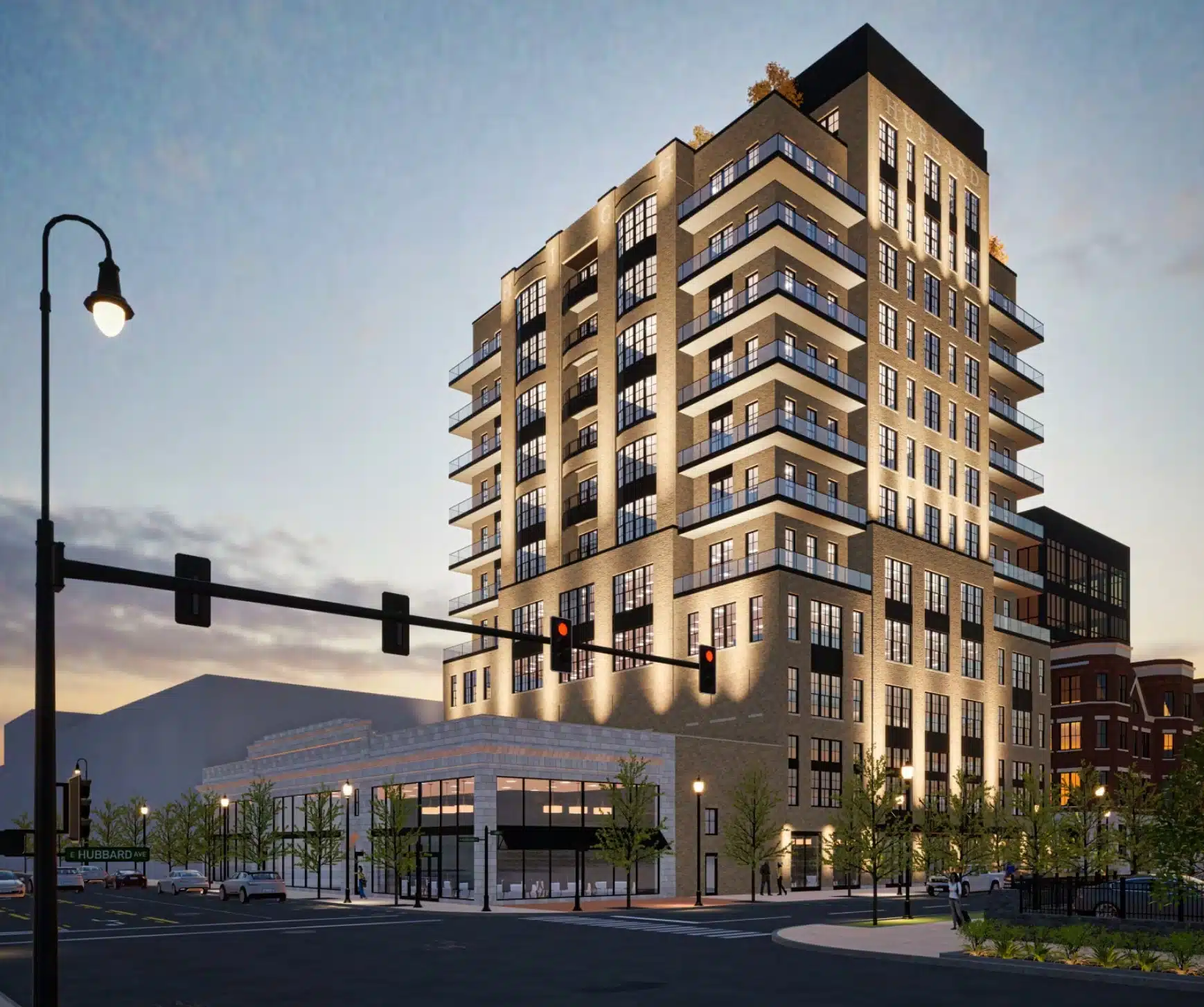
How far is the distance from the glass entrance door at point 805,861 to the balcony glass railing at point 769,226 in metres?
35.7

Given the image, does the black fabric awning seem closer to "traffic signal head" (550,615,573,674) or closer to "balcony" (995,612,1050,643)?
"traffic signal head" (550,615,573,674)

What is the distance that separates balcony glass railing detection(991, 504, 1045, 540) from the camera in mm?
92500

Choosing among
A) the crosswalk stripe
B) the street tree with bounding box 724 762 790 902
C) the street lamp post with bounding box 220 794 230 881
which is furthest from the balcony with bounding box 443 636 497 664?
the crosswalk stripe

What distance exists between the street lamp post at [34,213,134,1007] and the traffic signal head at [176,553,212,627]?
2521 mm

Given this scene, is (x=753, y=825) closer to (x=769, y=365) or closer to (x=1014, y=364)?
(x=769, y=365)

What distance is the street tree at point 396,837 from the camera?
57.2 metres

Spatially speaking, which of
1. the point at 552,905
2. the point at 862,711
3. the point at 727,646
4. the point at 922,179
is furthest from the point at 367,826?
the point at 922,179

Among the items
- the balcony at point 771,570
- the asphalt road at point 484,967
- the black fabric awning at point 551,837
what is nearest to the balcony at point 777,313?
the balcony at point 771,570

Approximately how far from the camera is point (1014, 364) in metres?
96.3

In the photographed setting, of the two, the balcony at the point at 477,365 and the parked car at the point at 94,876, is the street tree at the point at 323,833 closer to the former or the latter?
the parked car at the point at 94,876

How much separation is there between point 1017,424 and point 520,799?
55.8 m

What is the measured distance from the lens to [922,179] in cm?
8644

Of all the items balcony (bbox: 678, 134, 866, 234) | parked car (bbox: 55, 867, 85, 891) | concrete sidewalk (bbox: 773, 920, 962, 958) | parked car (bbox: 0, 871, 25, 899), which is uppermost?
balcony (bbox: 678, 134, 866, 234)

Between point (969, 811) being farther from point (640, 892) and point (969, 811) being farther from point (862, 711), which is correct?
point (640, 892)
